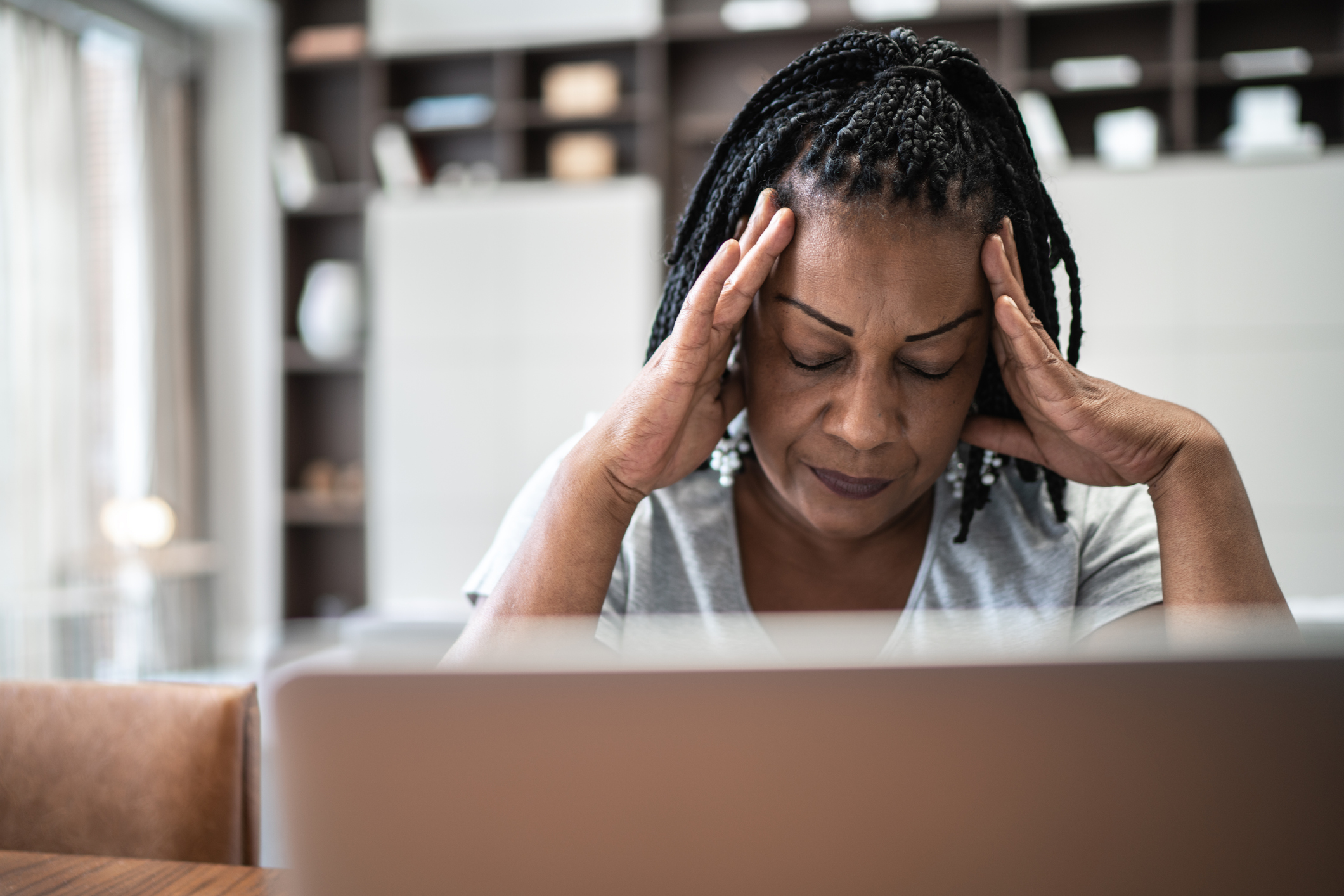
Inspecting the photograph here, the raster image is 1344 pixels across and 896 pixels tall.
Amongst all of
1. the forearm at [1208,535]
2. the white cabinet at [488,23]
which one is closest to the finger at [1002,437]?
the forearm at [1208,535]

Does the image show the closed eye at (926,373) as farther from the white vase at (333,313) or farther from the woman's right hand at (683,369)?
the white vase at (333,313)

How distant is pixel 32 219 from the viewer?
3232mm

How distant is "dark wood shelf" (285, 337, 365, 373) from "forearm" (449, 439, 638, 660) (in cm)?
329

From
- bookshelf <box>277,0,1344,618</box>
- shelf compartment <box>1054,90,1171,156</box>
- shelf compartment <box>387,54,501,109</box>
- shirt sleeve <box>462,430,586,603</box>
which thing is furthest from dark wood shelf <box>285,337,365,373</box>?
shirt sleeve <box>462,430,586,603</box>

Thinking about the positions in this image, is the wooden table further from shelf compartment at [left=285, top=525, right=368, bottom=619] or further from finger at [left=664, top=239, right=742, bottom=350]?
shelf compartment at [left=285, top=525, right=368, bottom=619]

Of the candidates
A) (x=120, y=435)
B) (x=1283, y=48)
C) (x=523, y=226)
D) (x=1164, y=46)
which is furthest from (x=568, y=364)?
(x=1283, y=48)

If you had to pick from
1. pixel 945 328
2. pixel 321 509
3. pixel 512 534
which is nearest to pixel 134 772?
pixel 512 534

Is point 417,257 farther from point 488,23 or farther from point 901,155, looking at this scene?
point 901,155

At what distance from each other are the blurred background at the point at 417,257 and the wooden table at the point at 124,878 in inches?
87.7

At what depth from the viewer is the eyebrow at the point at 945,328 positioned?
31.8 inches

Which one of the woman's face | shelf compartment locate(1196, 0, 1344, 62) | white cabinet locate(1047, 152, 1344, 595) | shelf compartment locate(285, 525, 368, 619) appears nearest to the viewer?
the woman's face

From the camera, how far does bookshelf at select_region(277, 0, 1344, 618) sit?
3.32m

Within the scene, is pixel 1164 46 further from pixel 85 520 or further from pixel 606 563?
pixel 85 520

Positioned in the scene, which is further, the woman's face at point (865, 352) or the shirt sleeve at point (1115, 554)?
the shirt sleeve at point (1115, 554)
